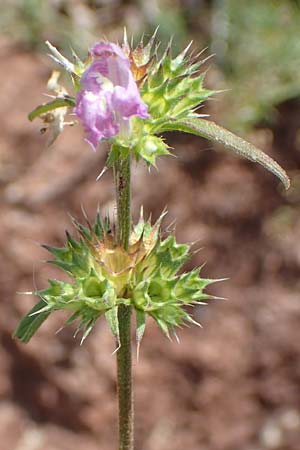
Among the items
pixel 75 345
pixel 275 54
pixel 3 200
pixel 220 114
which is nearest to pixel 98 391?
pixel 75 345

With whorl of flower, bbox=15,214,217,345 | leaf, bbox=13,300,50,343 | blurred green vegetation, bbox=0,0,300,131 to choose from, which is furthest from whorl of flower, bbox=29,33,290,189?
blurred green vegetation, bbox=0,0,300,131

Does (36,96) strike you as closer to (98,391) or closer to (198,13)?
(198,13)

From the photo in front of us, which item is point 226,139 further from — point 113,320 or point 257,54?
point 257,54

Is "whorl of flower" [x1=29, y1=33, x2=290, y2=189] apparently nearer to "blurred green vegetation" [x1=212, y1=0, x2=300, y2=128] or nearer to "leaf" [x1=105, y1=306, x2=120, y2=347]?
"leaf" [x1=105, y1=306, x2=120, y2=347]

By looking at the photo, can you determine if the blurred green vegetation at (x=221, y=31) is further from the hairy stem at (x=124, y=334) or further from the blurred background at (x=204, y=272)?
the hairy stem at (x=124, y=334)

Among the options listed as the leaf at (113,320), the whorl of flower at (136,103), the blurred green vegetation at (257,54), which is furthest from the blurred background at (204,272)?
the whorl of flower at (136,103)
